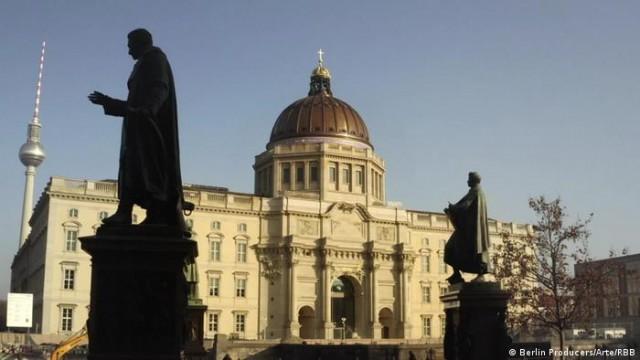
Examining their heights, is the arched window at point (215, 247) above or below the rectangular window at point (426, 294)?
above

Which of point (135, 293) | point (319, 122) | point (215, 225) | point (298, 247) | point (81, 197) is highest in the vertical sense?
point (319, 122)

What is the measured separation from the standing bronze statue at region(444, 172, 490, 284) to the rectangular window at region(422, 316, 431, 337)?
61.4 metres

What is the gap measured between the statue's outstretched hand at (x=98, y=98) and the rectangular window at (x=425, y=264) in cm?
7012

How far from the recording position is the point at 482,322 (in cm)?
1350

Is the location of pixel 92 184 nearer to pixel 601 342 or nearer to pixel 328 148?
pixel 328 148

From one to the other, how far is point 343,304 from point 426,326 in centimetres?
1044

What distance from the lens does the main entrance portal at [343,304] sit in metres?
69.0

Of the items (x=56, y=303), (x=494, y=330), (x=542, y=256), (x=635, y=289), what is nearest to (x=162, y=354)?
(x=494, y=330)

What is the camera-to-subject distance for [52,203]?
58219 millimetres

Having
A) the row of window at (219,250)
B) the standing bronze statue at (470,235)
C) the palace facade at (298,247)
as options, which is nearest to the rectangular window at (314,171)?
the palace facade at (298,247)

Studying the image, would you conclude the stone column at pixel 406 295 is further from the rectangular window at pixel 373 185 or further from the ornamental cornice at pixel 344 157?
the ornamental cornice at pixel 344 157

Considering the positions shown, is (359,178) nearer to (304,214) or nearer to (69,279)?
(304,214)

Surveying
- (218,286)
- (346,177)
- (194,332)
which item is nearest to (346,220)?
(346,177)

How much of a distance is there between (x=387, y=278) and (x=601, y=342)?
22.4m
